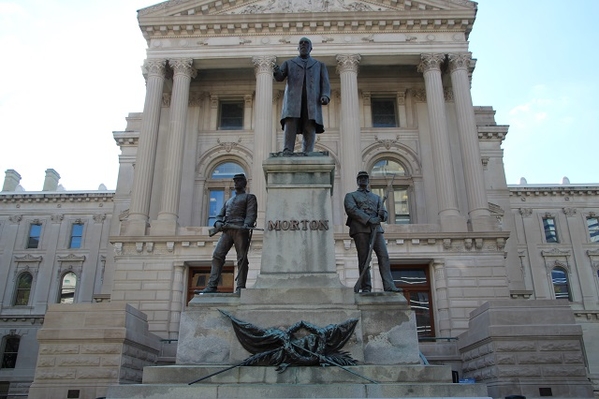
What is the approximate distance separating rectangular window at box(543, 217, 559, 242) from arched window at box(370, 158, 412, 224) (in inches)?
888

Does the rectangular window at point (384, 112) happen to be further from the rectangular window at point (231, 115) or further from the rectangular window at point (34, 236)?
the rectangular window at point (34, 236)

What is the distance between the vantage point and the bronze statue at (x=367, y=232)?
9727mm

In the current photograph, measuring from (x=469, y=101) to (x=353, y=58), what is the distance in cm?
696

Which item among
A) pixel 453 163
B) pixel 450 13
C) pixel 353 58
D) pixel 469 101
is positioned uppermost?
pixel 450 13

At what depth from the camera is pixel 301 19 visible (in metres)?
32.9

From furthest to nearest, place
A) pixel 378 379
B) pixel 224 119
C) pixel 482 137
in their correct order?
pixel 482 137 < pixel 224 119 < pixel 378 379

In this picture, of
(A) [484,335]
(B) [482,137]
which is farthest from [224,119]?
(A) [484,335]

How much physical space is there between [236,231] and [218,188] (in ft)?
77.7

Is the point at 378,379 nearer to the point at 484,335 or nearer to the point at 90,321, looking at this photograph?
the point at 484,335

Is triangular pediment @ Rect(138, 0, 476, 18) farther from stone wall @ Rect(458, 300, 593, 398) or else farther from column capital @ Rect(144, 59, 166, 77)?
stone wall @ Rect(458, 300, 593, 398)

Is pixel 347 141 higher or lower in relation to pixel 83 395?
higher

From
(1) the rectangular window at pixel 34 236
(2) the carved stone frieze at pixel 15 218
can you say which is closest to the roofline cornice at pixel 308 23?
(1) the rectangular window at pixel 34 236

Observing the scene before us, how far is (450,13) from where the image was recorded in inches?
1283

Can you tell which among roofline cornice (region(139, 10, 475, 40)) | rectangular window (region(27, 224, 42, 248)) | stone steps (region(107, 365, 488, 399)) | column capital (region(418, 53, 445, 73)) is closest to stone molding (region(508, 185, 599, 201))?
roofline cornice (region(139, 10, 475, 40))
